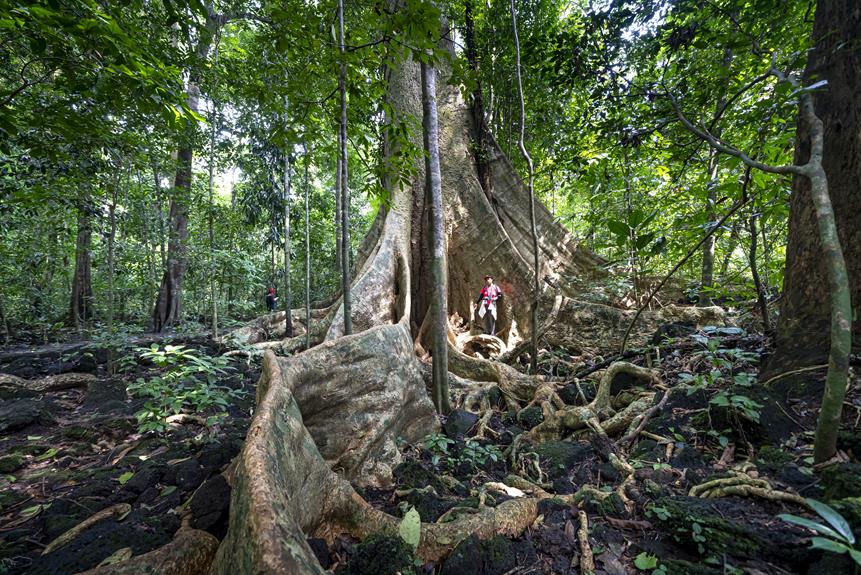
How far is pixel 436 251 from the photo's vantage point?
4.42 metres

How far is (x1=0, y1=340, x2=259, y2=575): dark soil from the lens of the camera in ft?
6.09

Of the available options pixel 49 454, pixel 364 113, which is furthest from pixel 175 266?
pixel 49 454

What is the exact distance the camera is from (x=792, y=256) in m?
3.07

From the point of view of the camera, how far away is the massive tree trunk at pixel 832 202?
2678 mm

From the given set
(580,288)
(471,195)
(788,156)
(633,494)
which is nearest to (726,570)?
(633,494)

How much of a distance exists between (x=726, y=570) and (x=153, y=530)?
105 inches

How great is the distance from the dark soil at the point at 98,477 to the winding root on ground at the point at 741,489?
2697 millimetres

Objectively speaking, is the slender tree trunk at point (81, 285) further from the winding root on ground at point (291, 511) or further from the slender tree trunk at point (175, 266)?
the winding root on ground at point (291, 511)

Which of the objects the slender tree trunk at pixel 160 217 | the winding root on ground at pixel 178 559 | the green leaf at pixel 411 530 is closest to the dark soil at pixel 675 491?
the green leaf at pixel 411 530

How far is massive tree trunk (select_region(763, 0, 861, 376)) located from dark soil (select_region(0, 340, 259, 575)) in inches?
163

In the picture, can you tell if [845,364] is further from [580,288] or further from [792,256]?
[580,288]

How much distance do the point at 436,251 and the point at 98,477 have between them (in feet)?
11.5

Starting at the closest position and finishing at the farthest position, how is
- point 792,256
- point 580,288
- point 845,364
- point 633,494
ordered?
point 845,364 < point 633,494 < point 792,256 < point 580,288

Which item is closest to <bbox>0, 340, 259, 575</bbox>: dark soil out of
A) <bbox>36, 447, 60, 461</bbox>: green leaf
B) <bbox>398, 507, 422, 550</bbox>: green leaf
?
<bbox>36, 447, 60, 461</bbox>: green leaf
